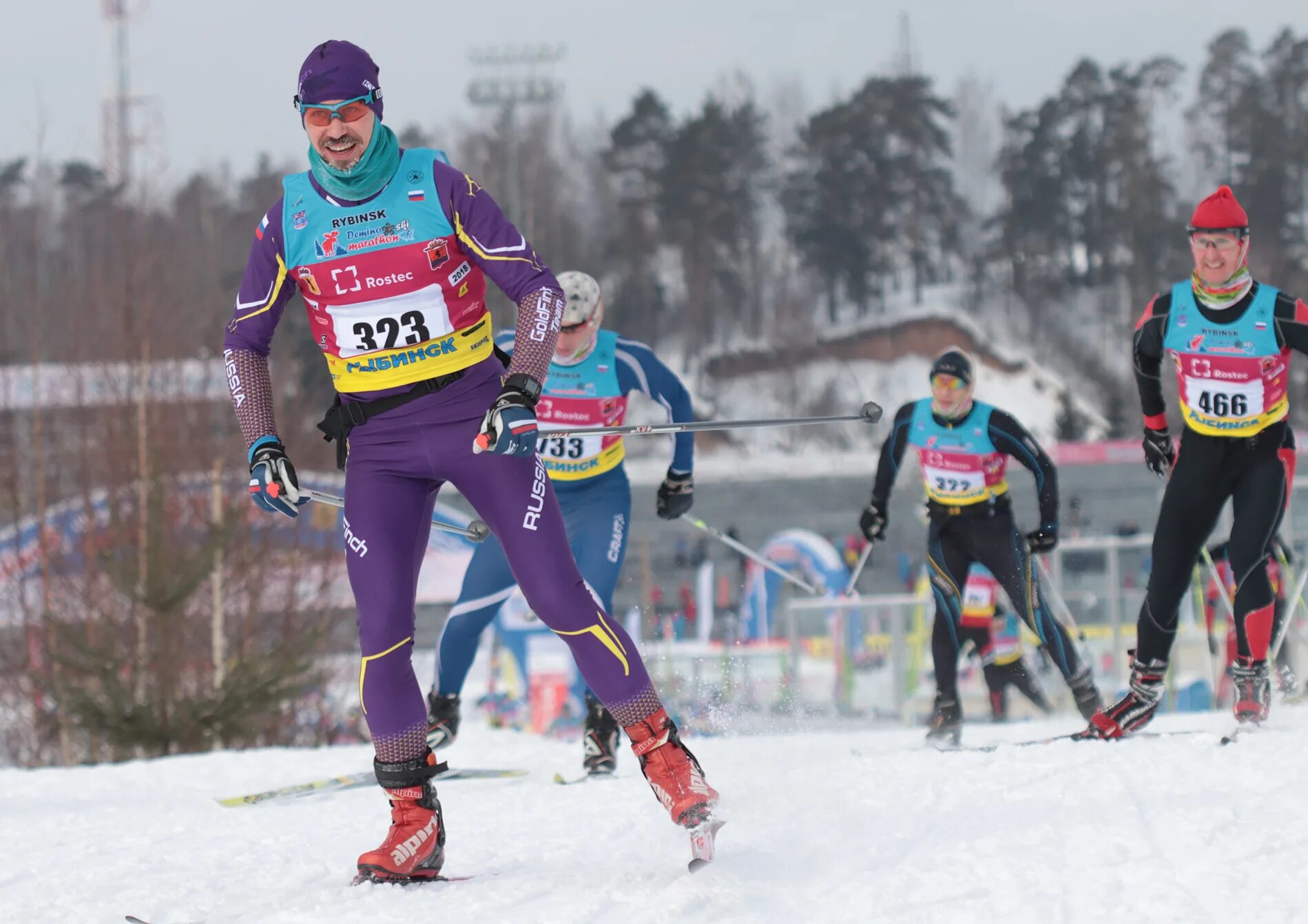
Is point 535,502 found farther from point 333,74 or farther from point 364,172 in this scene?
point 333,74

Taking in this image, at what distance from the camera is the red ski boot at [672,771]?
10.6 ft

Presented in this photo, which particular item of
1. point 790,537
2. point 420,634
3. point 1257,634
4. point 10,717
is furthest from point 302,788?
point 420,634

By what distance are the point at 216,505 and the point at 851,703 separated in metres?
9.26

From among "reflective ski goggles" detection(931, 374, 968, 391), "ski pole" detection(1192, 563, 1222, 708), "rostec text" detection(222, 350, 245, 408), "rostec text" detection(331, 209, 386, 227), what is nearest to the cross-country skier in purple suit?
"rostec text" detection(331, 209, 386, 227)

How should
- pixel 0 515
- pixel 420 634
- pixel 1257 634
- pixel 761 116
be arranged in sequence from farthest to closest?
1. pixel 761 116
2. pixel 420 634
3. pixel 0 515
4. pixel 1257 634

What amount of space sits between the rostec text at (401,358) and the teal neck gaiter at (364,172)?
0.38 m

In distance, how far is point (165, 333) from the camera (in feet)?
67.8

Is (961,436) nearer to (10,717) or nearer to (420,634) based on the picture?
(10,717)

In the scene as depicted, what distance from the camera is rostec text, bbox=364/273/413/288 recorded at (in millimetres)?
3426

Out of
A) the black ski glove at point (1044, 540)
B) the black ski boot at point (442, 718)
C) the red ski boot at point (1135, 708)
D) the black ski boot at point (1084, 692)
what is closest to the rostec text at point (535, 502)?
the black ski boot at point (442, 718)

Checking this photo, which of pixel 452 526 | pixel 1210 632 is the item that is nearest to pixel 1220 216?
pixel 452 526

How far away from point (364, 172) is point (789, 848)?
192cm

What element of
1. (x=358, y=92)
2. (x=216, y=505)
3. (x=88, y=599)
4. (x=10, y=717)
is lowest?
(x=10, y=717)

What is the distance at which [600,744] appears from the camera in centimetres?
584
